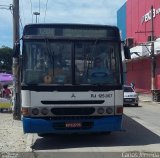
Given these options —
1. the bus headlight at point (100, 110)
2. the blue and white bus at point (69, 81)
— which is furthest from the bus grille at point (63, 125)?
the bus headlight at point (100, 110)

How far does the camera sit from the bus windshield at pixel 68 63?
1256cm

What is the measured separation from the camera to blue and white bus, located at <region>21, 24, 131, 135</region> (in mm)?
12484

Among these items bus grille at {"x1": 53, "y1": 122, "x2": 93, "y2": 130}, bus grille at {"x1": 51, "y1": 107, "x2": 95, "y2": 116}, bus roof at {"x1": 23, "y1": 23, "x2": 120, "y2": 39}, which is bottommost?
bus grille at {"x1": 53, "y1": 122, "x2": 93, "y2": 130}

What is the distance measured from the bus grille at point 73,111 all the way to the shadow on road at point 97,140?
91 centimetres

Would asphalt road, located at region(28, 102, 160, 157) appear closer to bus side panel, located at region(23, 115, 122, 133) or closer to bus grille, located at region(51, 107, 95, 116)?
bus side panel, located at region(23, 115, 122, 133)

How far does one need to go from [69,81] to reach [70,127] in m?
1.20

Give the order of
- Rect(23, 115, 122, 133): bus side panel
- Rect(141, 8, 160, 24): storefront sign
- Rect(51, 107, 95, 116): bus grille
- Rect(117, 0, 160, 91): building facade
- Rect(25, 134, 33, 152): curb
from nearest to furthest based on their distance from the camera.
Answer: Rect(25, 134, 33, 152): curb, Rect(23, 115, 122, 133): bus side panel, Rect(51, 107, 95, 116): bus grille, Rect(141, 8, 160, 24): storefront sign, Rect(117, 0, 160, 91): building facade

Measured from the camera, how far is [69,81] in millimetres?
12602

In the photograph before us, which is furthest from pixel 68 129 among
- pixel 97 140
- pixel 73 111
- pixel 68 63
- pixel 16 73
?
pixel 16 73

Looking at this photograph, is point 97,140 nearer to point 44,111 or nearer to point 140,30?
point 44,111

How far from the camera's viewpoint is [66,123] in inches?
496

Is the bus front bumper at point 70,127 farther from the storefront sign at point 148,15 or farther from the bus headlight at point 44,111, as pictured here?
the storefront sign at point 148,15

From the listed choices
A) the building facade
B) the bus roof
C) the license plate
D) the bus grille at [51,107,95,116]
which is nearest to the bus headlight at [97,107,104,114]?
the bus grille at [51,107,95,116]

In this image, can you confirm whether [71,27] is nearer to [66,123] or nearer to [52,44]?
[52,44]
